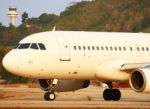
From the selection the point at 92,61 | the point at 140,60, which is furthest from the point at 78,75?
the point at 140,60

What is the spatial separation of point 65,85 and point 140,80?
5834 millimetres

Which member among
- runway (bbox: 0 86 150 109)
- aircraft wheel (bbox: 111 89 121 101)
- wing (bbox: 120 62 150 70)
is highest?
wing (bbox: 120 62 150 70)

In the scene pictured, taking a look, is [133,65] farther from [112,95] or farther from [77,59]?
[112,95]

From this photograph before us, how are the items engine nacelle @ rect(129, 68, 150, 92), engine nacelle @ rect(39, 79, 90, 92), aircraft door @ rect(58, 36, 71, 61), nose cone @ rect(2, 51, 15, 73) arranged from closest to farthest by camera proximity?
1. engine nacelle @ rect(129, 68, 150, 92)
2. nose cone @ rect(2, 51, 15, 73)
3. aircraft door @ rect(58, 36, 71, 61)
4. engine nacelle @ rect(39, 79, 90, 92)

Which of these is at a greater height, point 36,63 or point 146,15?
point 146,15

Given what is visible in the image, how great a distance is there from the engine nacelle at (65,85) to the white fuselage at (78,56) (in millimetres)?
1478

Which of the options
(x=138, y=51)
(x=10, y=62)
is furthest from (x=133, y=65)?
(x=10, y=62)

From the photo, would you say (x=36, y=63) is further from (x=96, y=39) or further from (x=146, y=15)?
(x=146, y=15)

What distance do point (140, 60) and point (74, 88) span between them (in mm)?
4725

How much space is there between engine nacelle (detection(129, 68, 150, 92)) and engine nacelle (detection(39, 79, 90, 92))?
509cm

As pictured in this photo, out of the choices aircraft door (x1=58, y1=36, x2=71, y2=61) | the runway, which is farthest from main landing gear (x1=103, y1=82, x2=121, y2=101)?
aircraft door (x1=58, y1=36, x2=71, y2=61)

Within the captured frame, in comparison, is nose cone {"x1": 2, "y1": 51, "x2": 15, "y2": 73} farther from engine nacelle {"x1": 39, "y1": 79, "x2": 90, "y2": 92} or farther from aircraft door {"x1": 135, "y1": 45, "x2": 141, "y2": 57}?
aircraft door {"x1": 135, "y1": 45, "x2": 141, "y2": 57}

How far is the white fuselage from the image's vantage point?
42688 millimetres

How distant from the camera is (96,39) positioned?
4519 centimetres
